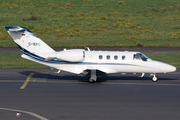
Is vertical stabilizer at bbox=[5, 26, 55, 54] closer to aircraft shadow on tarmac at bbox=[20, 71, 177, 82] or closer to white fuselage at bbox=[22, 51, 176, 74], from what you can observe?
white fuselage at bbox=[22, 51, 176, 74]

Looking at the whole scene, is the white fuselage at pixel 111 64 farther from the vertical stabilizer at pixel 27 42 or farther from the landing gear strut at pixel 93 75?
the vertical stabilizer at pixel 27 42

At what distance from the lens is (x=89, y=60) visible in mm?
23531

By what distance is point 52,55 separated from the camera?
77.4ft

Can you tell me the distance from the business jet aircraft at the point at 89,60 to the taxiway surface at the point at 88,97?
1.14m

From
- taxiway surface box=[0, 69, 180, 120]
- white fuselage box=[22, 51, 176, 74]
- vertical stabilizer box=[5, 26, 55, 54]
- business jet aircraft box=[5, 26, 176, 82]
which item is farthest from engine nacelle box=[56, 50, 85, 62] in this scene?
taxiway surface box=[0, 69, 180, 120]

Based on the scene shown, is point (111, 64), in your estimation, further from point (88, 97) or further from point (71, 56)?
point (88, 97)

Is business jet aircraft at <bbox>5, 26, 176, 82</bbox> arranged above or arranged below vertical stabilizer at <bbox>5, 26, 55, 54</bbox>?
below

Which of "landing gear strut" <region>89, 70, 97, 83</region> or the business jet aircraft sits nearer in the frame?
"landing gear strut" <region>89, 70, 97, 83</region>

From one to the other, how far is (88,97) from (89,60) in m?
5.23

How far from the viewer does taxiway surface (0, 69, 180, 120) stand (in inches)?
610

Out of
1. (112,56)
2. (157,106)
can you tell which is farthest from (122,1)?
(157,106)

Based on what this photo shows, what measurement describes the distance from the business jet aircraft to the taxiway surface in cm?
114

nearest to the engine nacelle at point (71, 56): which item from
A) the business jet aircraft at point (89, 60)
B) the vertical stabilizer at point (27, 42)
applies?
the business jet aircraft at point (89, 60)

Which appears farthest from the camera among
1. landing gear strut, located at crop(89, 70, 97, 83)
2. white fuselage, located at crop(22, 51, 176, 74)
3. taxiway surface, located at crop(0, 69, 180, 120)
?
white fuselage, located at crop(22, 51, 176, 74)
